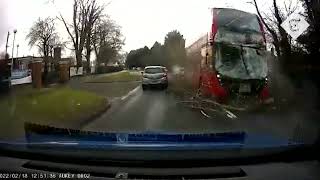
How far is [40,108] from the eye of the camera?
6195mm

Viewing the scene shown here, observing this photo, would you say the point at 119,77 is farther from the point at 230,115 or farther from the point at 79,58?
the point at 230,115

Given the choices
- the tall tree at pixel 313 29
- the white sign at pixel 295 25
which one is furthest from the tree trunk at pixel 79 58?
the tall tree at pixel 313 29

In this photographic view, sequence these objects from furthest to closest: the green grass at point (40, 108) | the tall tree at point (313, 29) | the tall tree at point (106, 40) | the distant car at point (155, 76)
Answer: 1. the tall tree at point (313, 29)
2. the distant car at point (155, 76)
3. the tall tree at point (106, 40)
4. the green grass at point (40, 108)

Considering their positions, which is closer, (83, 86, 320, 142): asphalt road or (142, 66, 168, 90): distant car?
(83, 86, 320, 142): asphalt road

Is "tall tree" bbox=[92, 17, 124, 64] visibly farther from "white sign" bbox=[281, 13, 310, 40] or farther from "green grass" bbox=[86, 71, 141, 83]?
"white sign" bbox=[281, 13, 310, 40]

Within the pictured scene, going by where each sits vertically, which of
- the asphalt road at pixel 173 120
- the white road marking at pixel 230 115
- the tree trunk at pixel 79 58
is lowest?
the asphalt road at pixel 173 120

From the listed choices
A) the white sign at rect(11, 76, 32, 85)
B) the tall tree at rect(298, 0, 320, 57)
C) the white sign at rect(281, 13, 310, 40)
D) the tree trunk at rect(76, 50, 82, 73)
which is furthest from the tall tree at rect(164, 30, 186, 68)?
the tall tree at rect(298, 0, 320, 57)

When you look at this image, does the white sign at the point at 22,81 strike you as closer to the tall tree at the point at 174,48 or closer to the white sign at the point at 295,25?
the tall tree at the point at 174,48

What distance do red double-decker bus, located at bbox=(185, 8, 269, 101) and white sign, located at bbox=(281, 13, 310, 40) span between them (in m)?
14.7

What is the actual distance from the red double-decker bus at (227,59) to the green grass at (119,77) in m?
0.88

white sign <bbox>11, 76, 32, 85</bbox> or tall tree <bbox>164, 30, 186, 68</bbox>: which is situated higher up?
tall tree <bbox>164, 30, 186, 68</bbox>

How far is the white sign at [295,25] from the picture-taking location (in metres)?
21.1

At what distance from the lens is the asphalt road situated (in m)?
6.08

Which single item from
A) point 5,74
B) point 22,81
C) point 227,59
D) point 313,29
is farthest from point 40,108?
point 313,29
